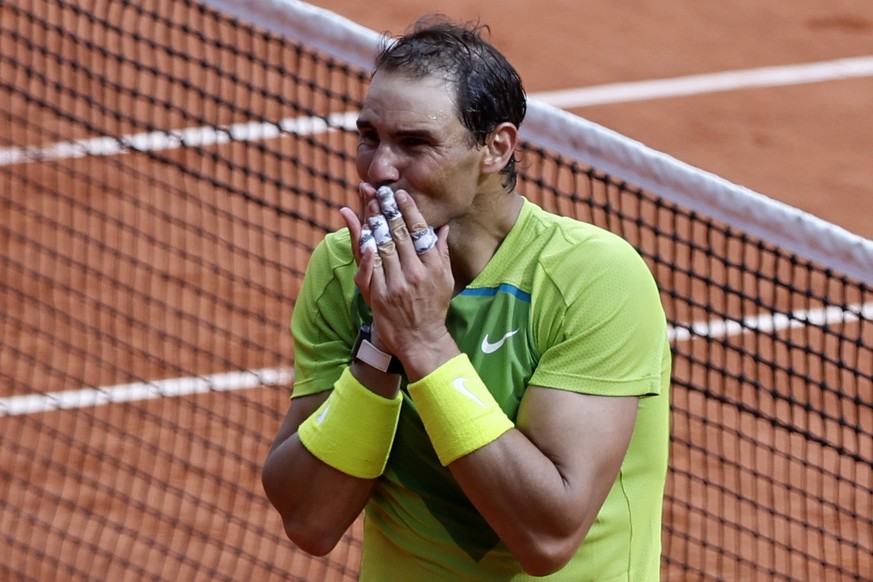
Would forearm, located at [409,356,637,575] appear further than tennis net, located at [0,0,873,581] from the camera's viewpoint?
No

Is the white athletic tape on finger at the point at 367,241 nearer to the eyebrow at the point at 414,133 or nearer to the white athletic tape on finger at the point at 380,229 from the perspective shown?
the white athletic tape on finger at the point at 380,229

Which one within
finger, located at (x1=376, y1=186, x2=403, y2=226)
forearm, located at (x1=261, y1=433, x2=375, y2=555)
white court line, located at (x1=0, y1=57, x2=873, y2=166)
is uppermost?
finger, located at (x1=376, y1=186, x2=403, y2=226)

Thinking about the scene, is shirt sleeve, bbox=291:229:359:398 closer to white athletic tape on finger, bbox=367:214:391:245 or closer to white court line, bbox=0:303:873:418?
white athletic tape on finger, bbox=367:214:391:245

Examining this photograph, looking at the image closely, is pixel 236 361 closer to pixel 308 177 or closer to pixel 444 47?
pixel 308 177

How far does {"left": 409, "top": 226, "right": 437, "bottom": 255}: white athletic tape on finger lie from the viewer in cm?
259

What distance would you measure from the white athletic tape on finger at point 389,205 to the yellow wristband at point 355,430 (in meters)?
0.32

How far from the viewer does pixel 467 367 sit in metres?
2.57

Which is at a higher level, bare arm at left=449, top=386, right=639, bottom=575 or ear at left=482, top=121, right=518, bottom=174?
ear at left=482, top=121, right=518, bottom=174

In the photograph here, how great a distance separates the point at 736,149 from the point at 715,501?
3754 millimetres

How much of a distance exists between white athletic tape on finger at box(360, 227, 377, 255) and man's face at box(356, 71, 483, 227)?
0.10 meters

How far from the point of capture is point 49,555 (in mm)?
5691

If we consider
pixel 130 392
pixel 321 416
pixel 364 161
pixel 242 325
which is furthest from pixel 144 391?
pixel 364 161

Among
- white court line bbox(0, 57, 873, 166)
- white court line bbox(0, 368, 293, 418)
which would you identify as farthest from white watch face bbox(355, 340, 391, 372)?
white court line bbox(0, 57, 873, 166)

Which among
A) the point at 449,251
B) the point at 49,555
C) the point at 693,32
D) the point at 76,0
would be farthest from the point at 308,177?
the point at 449,251
